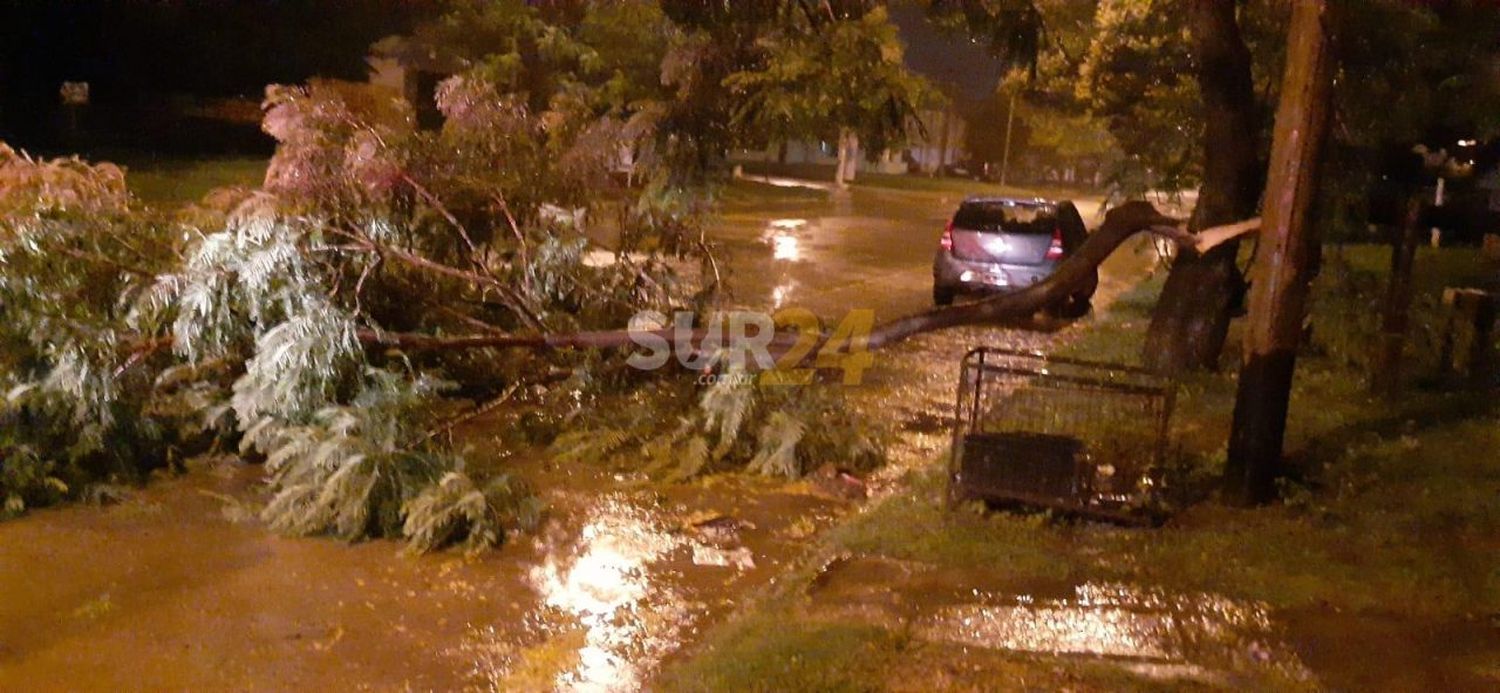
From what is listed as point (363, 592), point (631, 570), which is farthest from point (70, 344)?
point (631, 570)

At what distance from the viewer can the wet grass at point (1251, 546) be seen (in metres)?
5.13

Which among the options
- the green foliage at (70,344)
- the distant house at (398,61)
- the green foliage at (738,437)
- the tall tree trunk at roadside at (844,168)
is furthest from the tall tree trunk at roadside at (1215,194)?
the tall tree trunk at roadside at (844,168)

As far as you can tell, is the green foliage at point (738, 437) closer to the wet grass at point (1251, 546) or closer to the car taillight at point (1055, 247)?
the wet grass at point (1251, 546)

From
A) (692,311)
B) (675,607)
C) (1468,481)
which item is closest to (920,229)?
(692,311)

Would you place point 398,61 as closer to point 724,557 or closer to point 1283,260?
point 724,557

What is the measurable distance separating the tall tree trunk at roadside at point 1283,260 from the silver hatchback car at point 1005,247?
8.08 metres

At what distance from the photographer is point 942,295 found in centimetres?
1591

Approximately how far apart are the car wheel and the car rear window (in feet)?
2.76

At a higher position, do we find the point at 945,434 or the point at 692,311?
the point at 692,311

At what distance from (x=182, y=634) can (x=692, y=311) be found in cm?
501

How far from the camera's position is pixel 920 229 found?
1137 inches

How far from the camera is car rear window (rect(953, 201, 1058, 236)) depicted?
607 inches

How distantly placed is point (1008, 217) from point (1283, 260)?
355 inches

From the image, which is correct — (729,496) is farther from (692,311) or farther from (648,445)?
(692,311)
